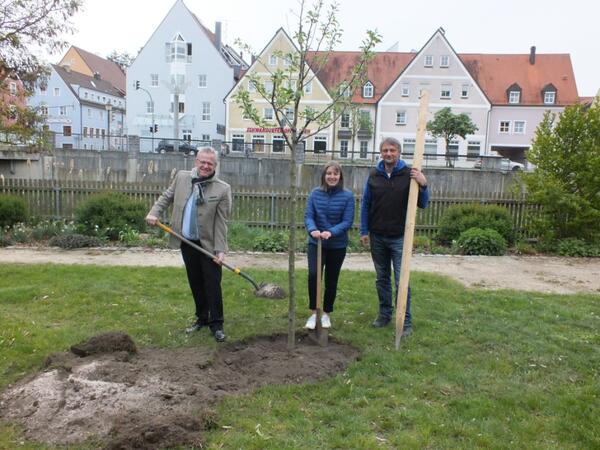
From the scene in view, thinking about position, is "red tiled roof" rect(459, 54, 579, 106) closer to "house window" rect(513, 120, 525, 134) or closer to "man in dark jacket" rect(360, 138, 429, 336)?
"house window" rect(513, 120, 525, 134)

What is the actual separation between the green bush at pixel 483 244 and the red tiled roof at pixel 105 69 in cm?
6719

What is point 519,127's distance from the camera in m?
46.6

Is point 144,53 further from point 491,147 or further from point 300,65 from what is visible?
point 300,65

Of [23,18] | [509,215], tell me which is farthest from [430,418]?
[23,18]

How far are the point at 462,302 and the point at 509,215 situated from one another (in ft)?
17.3

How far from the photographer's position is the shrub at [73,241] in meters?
9.67

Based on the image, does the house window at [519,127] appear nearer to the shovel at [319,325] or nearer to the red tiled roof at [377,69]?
the red tiled roof at [377,69]

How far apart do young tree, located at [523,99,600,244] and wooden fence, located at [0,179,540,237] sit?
3.96ft

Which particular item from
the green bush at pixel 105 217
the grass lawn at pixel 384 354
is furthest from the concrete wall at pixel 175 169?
the grass lawn at pixel 384 354

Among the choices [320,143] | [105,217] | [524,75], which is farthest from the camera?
[524,75]

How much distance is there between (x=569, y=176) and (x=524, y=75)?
43.5 m

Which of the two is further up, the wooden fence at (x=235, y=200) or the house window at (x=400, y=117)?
the house window at (x=400, y=117)

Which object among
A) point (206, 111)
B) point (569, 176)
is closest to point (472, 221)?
point (569, 176)

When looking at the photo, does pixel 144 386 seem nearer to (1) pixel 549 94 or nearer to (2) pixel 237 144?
(2) pixel 237 144
